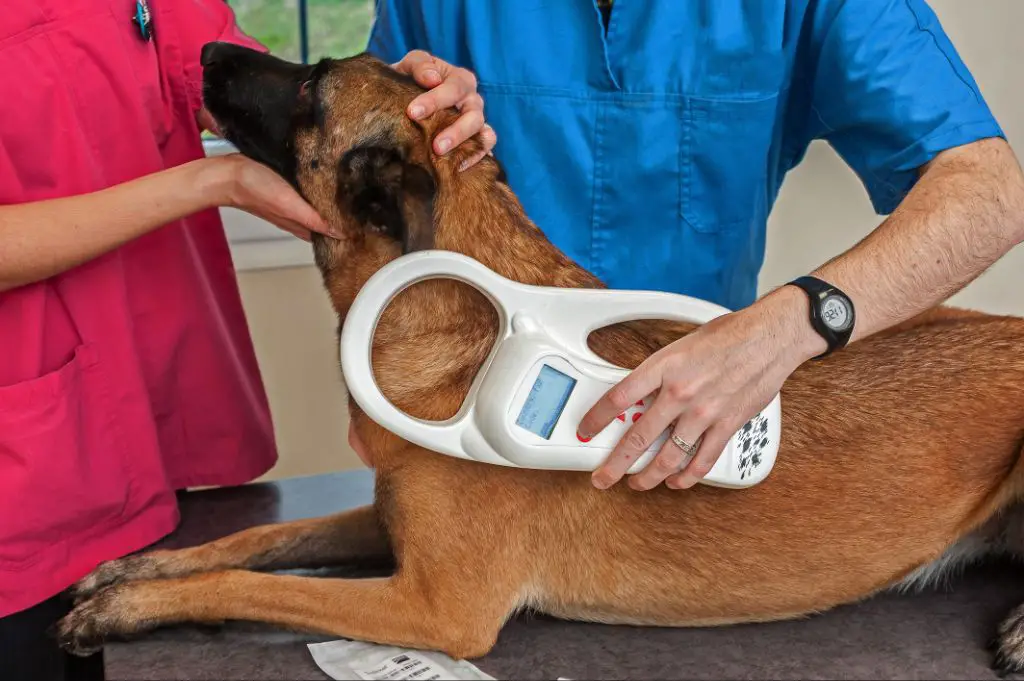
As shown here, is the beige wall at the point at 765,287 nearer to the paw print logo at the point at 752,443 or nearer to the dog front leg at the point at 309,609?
the dog front leg at the point at 309,609

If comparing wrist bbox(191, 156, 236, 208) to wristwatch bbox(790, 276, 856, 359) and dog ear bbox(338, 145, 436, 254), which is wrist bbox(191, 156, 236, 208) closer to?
dog ear bbox(338, 145, 436, 254)

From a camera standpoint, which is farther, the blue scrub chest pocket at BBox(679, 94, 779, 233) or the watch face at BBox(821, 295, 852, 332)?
the blue scrub chest pocket at BBox(679, 94, 779, 233)

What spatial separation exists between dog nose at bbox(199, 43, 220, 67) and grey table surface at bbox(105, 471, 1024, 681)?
85cm

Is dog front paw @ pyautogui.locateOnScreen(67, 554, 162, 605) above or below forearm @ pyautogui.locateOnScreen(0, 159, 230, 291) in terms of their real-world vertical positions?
below

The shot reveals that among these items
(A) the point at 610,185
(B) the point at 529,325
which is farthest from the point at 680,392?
(A) the point at 610,185

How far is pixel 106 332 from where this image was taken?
160 cm

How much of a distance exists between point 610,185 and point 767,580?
2.35ft

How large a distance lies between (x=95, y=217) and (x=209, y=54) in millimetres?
316

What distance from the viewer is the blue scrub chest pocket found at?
1703 mm

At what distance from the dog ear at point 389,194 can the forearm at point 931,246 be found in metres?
0.49

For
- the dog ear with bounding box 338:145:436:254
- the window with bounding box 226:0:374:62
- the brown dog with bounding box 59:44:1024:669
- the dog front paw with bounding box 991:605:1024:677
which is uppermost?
the window with bounding box 226:0:374:62

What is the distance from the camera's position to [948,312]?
1771 mm

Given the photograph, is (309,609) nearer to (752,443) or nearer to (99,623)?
(99,623)

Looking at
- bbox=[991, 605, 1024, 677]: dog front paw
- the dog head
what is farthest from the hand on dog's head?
bbox=[991, 605, 1024, 677]: dog front paw
